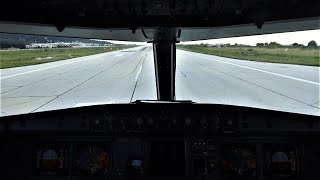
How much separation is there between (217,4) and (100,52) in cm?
231

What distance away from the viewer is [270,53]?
145 inches

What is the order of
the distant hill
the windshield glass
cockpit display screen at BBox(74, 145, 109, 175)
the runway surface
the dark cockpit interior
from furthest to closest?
the runway surface → the windshield glass → the distant hill → cockpit display screen at BBox(74, 145, 109, 175) → the dark cockpit interior

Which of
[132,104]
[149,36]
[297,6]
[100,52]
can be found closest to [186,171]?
[132,104]

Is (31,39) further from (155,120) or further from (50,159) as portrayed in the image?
(155,120)

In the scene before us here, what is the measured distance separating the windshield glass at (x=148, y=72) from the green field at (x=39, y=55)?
1cm

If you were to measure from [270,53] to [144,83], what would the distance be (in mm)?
1848

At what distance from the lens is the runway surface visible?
12.9 ft

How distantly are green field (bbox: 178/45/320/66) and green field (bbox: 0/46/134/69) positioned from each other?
123 centimetres

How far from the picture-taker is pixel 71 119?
10.4ft

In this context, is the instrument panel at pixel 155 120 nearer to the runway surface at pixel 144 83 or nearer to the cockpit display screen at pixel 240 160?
the cockpit display screen at pixel 240 160

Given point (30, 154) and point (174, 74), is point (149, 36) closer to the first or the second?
point (174, 74)

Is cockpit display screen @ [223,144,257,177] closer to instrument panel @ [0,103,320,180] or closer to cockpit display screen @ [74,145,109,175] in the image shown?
instrument panel @ [0,103,320,180]

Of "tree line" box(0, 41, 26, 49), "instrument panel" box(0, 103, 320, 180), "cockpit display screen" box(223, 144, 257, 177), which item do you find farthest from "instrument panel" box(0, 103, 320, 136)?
"tree line" box(0, 41, 26, 49)

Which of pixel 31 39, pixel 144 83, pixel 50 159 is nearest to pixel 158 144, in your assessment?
pixel 50 159
